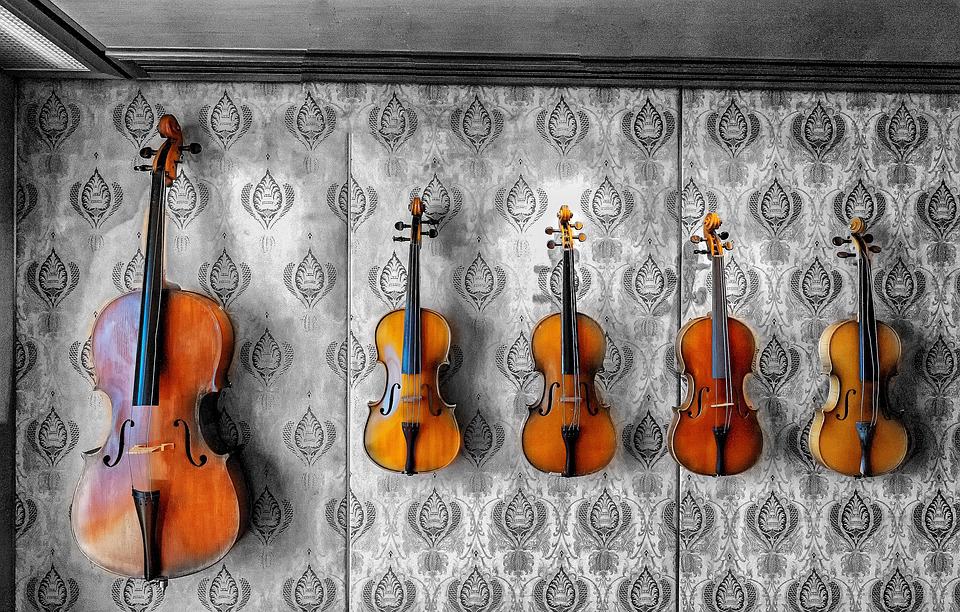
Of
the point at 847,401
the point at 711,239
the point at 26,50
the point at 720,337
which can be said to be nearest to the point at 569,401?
the point at 720,337

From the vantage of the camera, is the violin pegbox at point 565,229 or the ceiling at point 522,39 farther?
the violin pegbox at point 565,229

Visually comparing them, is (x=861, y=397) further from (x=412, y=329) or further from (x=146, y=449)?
(x=146, y=449)

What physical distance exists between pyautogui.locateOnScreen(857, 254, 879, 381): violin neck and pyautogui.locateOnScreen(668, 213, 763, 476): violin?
41cm

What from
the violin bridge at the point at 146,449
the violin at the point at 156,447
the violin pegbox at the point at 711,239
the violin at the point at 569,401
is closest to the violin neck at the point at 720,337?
the violin pegbox at the point at 711,239

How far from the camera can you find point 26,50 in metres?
2.37

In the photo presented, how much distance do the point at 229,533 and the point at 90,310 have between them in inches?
42.7

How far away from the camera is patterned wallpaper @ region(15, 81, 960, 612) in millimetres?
2648

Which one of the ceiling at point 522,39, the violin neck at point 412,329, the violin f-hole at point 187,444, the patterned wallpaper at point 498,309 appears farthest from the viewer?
the patterned wallpaper at point 498,309

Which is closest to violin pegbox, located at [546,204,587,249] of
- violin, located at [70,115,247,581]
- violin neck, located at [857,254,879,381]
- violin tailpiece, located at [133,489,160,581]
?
violin neck, located at [857,254,879,381]

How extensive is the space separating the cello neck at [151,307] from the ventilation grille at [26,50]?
0.57 meters

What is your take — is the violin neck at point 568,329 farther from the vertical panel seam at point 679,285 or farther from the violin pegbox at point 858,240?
the violin pegbox at point 858,240

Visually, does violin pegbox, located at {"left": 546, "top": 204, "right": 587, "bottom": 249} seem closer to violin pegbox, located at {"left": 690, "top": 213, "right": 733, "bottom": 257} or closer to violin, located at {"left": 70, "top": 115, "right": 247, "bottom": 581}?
violin pegbox, located at {"left": 690, "top": 213, "right": 733, "bottom": 257}

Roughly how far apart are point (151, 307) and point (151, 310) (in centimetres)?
1

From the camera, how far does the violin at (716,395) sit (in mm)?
2424
